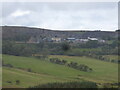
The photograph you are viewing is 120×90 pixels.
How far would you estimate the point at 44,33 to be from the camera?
319 ft

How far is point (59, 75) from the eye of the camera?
49.5 m

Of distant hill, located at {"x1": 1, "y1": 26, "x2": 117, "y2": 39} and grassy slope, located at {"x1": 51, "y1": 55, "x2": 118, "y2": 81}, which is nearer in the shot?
grassy slope, located at {"x1": 51, "y1": 55, "x2": 118, "y2": 81}

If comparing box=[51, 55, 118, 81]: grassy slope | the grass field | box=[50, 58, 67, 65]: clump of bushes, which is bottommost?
box=[51, 55, 118, 81]: grassy slope

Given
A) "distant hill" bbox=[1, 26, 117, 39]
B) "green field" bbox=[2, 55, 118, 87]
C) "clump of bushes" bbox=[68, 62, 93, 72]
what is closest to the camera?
"green field" bbox=[2, 55, 118, 87]

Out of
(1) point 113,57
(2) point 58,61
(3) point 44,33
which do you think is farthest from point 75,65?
(3) point 44,33

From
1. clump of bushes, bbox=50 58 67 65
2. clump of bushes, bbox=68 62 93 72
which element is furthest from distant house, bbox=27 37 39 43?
clump of bushes, bbox=68 62 93 72

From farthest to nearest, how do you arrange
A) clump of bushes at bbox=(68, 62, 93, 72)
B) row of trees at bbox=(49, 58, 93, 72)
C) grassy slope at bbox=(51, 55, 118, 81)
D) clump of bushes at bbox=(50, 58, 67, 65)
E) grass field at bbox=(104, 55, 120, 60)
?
grass field at bbox=(104, 55, 120, 60)
clump of bushes at bbox=(50, 58, 67, 65)
row of trees at bbox=(49, 58, 93, 72)
clump of bushes at bbox=(68, 62, 93, 72)
grassy slope at bbox=(51, 55, 118, 81)

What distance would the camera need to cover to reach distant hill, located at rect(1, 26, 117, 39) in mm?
91750

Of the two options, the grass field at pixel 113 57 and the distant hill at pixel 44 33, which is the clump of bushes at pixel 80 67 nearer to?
the grass field at pixel 113 57

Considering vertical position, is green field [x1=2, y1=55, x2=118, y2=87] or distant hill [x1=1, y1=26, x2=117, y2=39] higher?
distant hill [x1=1, y1=26, x2=117, y2=39]

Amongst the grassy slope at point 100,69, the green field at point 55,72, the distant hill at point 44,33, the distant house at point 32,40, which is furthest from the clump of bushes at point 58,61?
the distant hill at point 44,33

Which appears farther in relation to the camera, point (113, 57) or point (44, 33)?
point (44, 33)

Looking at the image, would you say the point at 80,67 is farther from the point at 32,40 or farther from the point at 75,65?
the point at 32,40

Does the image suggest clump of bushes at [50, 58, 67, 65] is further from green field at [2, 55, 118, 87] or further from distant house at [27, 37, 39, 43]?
distant house at [27, 37, 39, 43]
